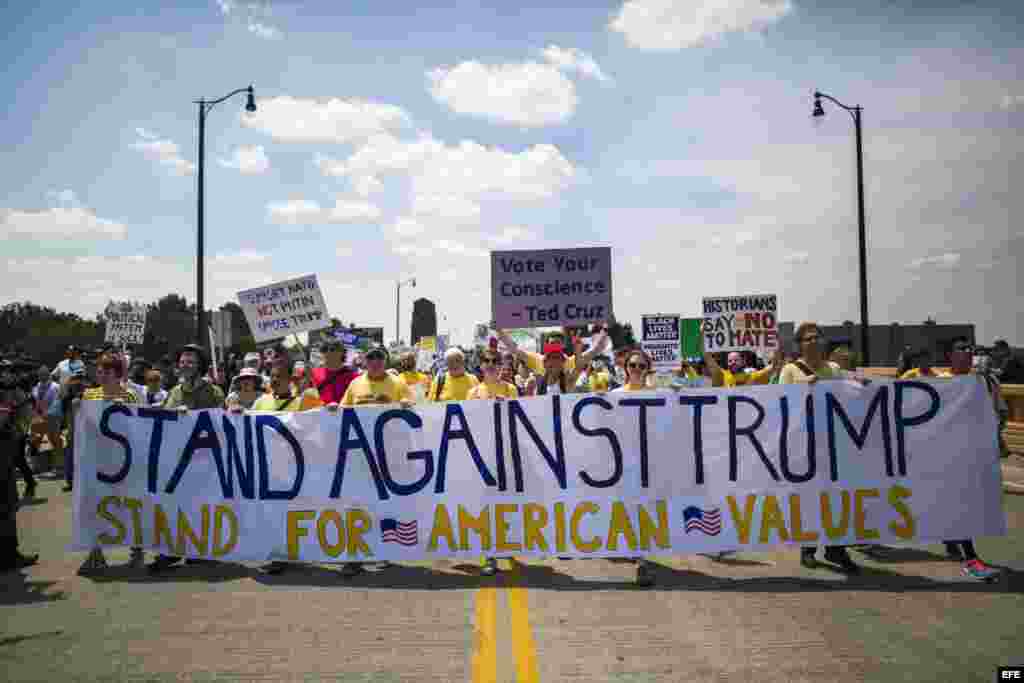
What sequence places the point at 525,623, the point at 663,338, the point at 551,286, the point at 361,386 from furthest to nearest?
the point at 663,338 < the point at 551,286 < the point at 361,386 < the point at 525,623

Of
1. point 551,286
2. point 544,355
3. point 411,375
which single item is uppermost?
point 551,286

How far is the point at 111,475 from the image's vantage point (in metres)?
6.18

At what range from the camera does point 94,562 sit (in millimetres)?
6059

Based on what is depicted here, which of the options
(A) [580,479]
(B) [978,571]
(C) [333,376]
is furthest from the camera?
(C) [333,376]

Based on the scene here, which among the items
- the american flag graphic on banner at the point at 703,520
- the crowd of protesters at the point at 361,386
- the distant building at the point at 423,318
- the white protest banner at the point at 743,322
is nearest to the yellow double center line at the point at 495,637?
the crowd of protesters at the point at 361,386

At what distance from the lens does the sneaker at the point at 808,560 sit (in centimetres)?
581

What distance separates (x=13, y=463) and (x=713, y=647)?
6.24 metres

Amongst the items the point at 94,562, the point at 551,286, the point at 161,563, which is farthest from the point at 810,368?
the point at 94,562

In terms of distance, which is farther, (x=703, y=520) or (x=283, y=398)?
(x=283, y=398)

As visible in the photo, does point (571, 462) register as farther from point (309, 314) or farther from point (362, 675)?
point (309, 314)

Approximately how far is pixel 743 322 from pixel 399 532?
663 cm

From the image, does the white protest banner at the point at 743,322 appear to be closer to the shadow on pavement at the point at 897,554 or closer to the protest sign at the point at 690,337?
the protest sign at the point at 690,337

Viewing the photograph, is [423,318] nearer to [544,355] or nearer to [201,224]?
[201,224]

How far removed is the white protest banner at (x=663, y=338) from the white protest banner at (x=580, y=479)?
27.1 ft
